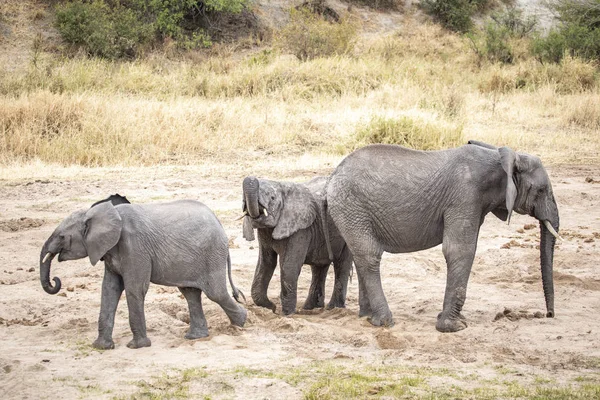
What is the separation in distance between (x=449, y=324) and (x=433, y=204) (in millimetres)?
986

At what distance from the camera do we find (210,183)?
13.1m

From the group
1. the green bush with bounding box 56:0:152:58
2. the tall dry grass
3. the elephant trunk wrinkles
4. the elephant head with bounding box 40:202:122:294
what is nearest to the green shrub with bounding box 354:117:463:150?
the tall dry grass

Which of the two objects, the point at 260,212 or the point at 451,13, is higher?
the point at 260,212

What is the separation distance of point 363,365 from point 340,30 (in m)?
20.0

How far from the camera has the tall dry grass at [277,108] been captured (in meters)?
15.3

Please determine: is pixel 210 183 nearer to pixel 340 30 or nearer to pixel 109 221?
pixel 109 221

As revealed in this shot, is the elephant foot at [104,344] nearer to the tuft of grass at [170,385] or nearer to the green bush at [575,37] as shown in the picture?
the tuft of grass at [170,385]

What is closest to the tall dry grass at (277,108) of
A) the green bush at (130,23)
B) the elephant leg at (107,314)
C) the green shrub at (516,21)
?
the green bush at (130,23)

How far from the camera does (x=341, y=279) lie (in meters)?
8.16

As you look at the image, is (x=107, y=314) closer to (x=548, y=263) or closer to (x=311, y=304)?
(x=311, y=304)

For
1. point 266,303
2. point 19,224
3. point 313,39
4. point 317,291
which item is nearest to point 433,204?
point 317,291

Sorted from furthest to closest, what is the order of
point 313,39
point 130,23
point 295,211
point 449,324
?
point 130,23 → point 313,39 → point 295,211 → point 449,324

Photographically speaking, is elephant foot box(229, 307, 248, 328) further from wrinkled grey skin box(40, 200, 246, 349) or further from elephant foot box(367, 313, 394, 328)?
elephant foot box(367, 313, 394, 328)

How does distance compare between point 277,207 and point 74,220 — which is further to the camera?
point 277,207
